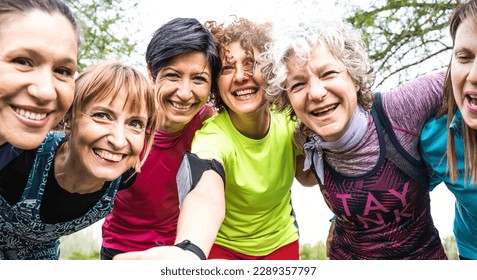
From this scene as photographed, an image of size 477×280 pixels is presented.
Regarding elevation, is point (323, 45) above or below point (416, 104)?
above

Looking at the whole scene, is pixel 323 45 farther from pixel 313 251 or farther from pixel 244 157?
pixel 313 251

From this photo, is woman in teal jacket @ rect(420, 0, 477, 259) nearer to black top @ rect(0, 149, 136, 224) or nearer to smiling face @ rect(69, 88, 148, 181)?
smiling face @ rect(69, 88, 148, 181)

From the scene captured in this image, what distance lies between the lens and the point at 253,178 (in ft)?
8.67

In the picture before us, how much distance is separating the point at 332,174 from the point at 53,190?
1079mm

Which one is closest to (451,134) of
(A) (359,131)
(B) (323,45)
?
(A) (359,131)

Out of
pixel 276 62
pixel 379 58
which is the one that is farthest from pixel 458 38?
pixel 379 58

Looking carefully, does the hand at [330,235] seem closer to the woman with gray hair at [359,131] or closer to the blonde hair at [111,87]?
the woman with gray hair at [359,131]

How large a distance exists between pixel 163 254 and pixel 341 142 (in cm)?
83

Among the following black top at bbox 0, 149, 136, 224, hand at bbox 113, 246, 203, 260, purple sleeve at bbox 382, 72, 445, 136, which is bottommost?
hand at bbox 113, 246, 203, 260

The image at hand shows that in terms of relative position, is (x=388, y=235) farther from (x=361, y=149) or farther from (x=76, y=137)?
(x=76, y=137)

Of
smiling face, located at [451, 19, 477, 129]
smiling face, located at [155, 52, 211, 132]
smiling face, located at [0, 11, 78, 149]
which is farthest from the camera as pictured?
smiling face, located at [155, 52, 211, 132]

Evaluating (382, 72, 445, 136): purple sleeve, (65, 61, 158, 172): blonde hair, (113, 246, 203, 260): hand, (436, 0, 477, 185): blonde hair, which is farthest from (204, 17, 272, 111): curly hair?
(113, 246, 203, 260): hand

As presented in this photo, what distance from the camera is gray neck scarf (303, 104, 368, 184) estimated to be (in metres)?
2.32

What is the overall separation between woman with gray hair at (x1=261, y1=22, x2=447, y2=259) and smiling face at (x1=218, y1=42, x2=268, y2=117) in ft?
0.31
